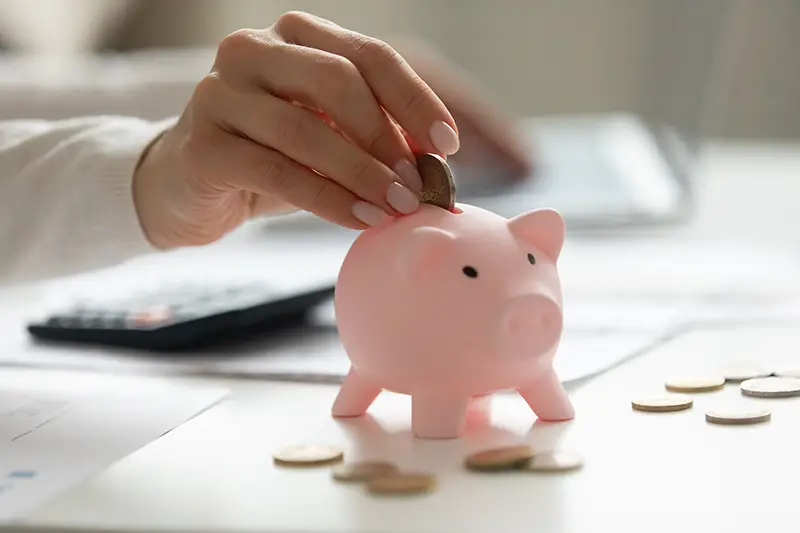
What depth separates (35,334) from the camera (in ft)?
2.55

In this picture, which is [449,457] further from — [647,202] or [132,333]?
[647,202]

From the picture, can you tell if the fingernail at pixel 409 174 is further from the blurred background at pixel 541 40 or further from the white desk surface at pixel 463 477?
the blurred background at pixel 541 40

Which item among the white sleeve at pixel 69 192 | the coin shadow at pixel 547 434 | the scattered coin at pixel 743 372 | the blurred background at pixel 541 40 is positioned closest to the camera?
the coin shadow at pixel 547 434

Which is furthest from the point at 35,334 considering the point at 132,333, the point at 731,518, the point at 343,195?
the point at 731,518

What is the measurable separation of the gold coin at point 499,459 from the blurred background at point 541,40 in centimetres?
187

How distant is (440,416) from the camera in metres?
0.50

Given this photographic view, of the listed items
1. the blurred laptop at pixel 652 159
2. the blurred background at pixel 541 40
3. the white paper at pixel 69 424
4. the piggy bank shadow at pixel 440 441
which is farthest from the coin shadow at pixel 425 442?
the blurred background at pixel 541 40

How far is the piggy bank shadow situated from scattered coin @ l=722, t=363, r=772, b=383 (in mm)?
135

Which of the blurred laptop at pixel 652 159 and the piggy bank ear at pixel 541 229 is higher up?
the blurred laptop at pixel 652 159

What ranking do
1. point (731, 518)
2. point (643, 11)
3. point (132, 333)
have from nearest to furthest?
1. point (731, 518)
2. point (132, 333)
3. point (643, 11)

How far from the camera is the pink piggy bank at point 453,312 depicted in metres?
0.49

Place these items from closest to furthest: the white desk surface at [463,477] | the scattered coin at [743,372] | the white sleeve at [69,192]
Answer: the white desk surface at [463,477]
the scattered coin at [743,372]
the white sleeve at [69,192]

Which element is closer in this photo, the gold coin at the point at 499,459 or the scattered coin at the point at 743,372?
the gold coin at the point at 499,459

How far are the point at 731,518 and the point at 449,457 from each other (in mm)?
138
